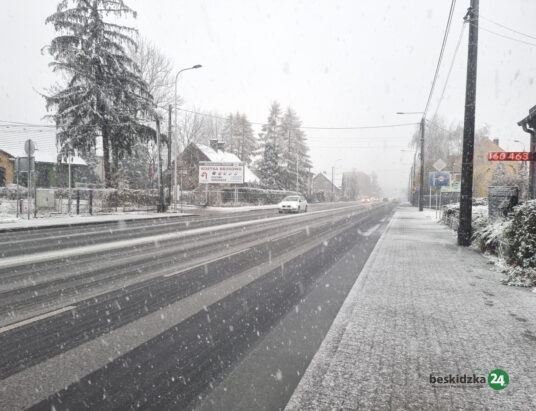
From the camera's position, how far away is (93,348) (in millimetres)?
3855

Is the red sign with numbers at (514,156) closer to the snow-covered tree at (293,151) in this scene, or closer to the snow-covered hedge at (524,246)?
the snow-covered hedge at (524,246)

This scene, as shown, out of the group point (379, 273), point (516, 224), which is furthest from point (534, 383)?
point (516, 224)

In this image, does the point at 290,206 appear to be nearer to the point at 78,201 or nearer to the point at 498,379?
the point at 78,201

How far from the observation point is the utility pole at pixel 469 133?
11.8 metres

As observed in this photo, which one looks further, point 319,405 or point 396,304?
point 396,304

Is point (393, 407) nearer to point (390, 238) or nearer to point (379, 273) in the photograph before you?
point (379, 273)

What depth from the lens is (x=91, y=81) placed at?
92.9ft

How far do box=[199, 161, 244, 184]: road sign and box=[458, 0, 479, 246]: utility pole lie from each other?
3196 cm

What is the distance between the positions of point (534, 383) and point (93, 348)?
407 cm

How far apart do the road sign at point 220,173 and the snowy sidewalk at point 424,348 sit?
117ft

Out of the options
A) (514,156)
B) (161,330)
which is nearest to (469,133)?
(514,156)

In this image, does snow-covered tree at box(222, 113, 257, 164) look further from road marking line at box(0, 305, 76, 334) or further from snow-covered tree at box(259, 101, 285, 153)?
road marking line at box(0, 305, 76, 334)

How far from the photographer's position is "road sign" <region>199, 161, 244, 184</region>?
4156 cm

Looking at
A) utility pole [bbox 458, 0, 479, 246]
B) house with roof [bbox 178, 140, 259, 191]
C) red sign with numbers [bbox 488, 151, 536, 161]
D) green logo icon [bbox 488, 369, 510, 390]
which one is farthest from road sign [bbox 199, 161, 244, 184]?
green logo icon [bbox 488, 369, 510, 390]
